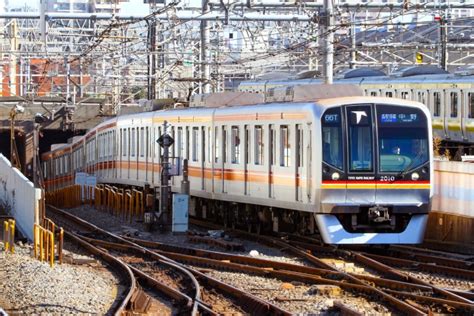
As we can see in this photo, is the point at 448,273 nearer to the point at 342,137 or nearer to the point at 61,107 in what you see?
the point at 342,137

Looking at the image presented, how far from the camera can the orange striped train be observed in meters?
17.3

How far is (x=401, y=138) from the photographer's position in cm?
1750

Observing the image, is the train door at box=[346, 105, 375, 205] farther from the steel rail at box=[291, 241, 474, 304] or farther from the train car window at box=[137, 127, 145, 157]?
the train car window at box=[137, 127, 145, 157]

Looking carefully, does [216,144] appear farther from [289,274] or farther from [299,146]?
[289,274]

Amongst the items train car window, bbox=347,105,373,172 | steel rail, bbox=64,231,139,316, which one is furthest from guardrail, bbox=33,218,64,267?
train car window, bbox=347,105,373,172

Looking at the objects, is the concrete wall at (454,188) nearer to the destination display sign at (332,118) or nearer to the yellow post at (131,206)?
the destination display sign at (332,118)

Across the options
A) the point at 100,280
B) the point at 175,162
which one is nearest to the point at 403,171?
the point at 100,280

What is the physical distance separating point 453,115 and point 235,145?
1106 cm

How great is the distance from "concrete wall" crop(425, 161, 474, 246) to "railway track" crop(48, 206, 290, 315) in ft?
14.7

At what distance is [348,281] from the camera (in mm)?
14391

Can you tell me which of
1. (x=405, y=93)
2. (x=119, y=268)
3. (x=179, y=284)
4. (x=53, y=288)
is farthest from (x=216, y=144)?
(x=405, y=93)

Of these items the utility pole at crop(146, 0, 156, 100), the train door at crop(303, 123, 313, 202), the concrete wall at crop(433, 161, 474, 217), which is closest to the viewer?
the train door at crop(303, 123, 313, 202)

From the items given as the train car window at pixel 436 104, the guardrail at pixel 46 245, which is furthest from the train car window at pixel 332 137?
the train car window at pixel 436 104

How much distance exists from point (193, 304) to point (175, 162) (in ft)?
42.2
